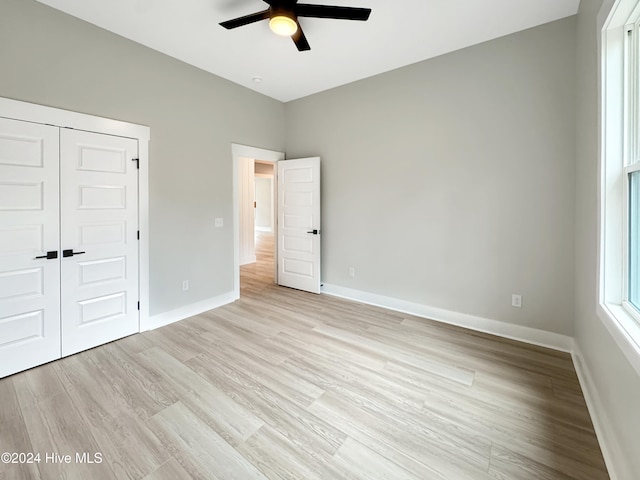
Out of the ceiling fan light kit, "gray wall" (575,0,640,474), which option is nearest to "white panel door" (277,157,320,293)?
the ceiling fan light kit

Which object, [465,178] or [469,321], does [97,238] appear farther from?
[469,321]

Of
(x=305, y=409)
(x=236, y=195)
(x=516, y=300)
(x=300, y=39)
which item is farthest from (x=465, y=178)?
(x=236, y=195)

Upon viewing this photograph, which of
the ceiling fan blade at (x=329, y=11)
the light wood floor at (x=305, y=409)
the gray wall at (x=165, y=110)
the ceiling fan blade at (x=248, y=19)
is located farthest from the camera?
the gray wall at (x=165, y=110)

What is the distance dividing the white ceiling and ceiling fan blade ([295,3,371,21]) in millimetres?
376

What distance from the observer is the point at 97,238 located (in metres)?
2.66

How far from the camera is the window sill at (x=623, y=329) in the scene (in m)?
1.16

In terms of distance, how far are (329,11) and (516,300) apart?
313 cm

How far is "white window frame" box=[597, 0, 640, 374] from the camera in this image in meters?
1.50

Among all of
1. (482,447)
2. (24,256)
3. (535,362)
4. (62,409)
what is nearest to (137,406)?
(62,409)

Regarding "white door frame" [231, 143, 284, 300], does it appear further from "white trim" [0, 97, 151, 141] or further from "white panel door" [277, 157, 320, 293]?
"white trim" [0, 97, 151, 141]

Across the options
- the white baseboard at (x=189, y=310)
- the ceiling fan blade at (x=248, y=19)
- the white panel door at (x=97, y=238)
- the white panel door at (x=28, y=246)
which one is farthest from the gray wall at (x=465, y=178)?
the white panel door at (x=28, y=246)

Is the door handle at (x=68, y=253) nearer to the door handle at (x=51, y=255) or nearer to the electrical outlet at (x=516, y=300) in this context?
the door handle at (x=51, y=255)

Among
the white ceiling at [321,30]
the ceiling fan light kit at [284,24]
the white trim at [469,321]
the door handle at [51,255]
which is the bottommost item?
the white trim at [469,321]

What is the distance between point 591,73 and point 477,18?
3.72ft
